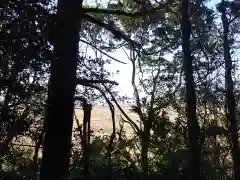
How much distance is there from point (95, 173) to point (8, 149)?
2.07m

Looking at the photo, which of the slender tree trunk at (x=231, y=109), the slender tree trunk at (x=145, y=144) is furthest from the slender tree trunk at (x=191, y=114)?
the slender tree trunk at (x=231, y=109)

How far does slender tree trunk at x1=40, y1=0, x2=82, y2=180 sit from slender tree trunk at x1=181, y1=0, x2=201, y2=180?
4.14 m

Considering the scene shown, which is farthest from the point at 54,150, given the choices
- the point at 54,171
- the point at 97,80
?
the point at 97,80

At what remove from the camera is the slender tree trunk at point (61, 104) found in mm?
7027

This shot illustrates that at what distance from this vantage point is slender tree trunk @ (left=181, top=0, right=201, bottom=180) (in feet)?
33.7

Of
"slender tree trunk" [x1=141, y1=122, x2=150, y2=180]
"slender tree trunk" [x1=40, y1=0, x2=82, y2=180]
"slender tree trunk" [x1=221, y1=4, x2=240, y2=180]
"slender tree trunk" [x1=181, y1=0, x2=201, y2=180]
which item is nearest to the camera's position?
"slender tree trunk" [x1=40, y1=0, x2=82, y2=180]

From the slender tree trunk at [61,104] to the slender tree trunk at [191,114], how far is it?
414 cm

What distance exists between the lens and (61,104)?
727 cm

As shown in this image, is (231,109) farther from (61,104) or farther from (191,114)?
(61,104)

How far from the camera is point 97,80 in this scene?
832cm

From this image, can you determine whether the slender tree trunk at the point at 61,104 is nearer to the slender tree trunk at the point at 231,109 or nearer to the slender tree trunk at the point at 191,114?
the slender tree trunk at the point at 191,114

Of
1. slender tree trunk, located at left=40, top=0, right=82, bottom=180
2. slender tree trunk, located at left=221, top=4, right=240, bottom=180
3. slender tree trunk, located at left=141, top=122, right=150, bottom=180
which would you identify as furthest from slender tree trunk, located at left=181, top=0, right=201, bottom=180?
slender tree trunk, located at left=40, top=0, right=82, bottom=180

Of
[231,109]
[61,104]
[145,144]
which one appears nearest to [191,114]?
[231,109]

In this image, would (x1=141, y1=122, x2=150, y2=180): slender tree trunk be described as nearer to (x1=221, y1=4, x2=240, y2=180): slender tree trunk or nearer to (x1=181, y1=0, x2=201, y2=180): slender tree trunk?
(x1=181, y1=0, x2=201, y2=180): slender tree trunk
